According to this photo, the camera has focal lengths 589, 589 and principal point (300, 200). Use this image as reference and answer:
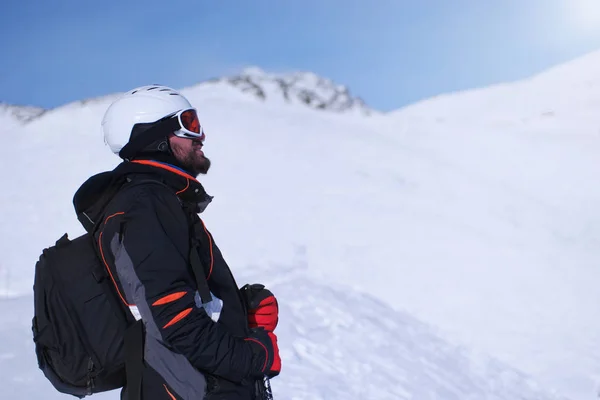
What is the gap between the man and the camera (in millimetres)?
2254

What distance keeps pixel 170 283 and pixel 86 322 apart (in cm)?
39

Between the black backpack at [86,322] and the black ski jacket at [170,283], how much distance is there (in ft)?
0.15

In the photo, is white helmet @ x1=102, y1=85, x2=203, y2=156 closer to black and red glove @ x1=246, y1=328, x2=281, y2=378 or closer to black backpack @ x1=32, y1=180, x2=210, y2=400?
black backpack @ x1=32, y1=180, x2=210, y2=400

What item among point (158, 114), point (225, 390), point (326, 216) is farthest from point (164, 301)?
point (326, 216)

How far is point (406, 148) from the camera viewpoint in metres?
17.6

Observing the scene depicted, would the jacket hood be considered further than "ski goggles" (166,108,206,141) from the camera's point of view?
No

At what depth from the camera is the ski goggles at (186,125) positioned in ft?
8.61

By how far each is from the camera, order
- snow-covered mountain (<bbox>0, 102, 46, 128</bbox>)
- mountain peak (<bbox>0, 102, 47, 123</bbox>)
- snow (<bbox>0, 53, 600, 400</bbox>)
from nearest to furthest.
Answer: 1. snow (<bbox>0, 53, 600, 400</bbox>)
2. snow-covered mountain (<bbox>0, 102, 46, 128</bbox>)
3. mountain peak (<bbox>0, 102, 47, 123</bbox>)

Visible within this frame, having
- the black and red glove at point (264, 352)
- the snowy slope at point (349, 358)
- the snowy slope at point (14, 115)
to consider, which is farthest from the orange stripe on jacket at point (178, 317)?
the snowy slope at point (14, 115)

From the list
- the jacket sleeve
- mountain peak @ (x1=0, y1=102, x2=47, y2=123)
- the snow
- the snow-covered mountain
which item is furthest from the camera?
mountain peak @ (x1=0, y1=102, x2=47, y2=123)

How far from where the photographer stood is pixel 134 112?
2.61 metres

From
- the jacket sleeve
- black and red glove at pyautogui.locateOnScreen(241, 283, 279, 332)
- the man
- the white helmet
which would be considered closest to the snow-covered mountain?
the white helmet

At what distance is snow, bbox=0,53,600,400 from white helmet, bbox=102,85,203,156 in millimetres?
4085

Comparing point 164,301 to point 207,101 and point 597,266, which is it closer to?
point 597,266
